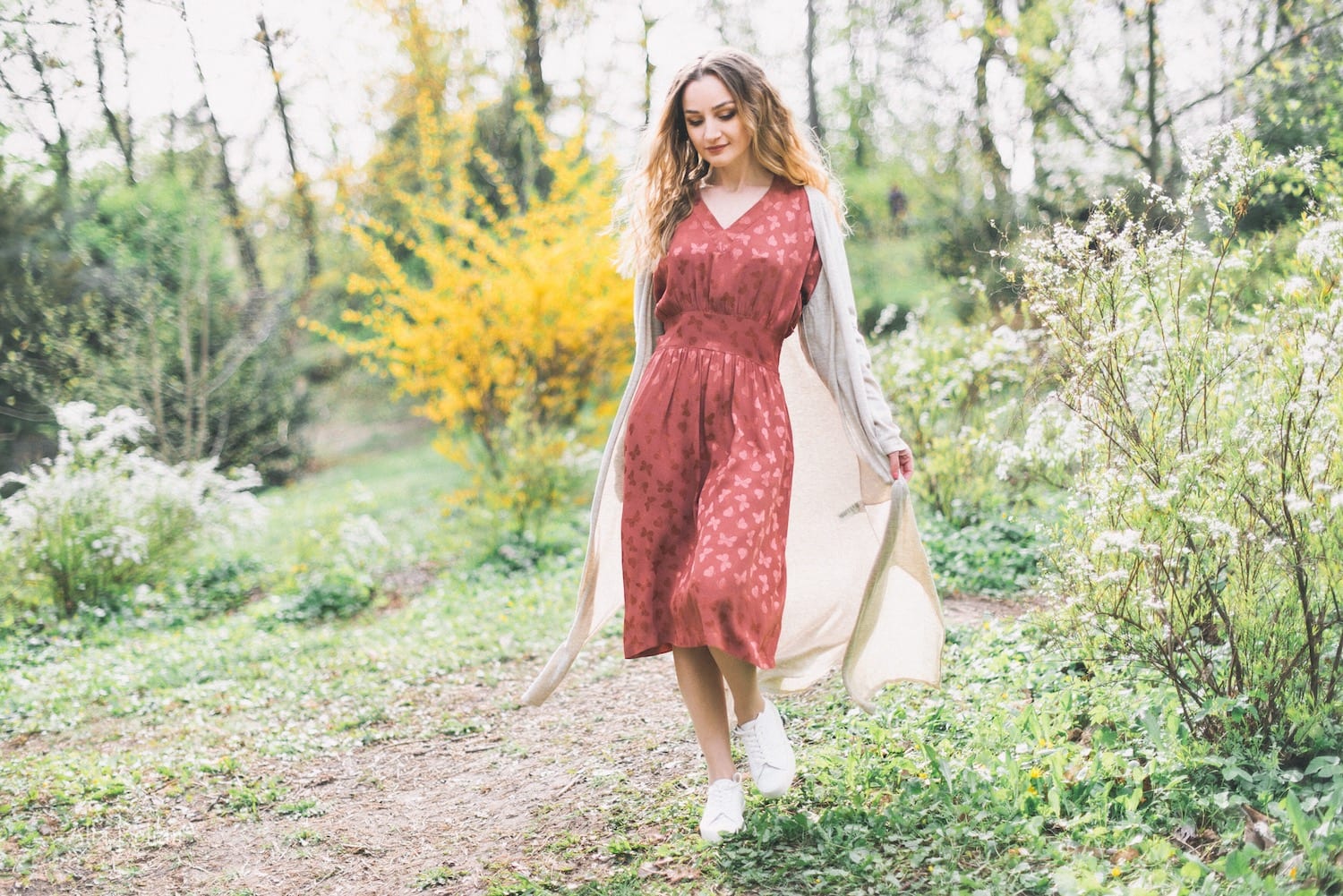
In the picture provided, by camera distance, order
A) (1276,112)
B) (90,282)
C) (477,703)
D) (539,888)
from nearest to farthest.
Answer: (539,888)
(477,703)
(1276,112)
(90,282)

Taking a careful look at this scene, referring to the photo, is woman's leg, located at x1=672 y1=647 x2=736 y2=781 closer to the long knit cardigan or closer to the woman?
the woman

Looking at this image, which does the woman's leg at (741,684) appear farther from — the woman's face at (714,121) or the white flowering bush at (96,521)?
the white flowering bush at (96,521)

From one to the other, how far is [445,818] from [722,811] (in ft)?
3.48

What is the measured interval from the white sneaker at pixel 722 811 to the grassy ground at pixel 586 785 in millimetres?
81

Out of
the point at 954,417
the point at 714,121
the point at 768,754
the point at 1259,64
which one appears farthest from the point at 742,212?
the point at 1259,64

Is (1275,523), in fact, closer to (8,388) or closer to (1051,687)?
(1051,687)

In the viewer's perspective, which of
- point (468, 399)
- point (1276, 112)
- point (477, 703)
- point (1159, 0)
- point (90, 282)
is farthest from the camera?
point (90, 282)

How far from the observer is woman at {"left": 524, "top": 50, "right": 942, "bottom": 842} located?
105 inches

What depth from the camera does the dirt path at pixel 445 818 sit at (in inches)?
113

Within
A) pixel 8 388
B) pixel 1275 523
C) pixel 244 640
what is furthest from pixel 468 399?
pixel 1275 523

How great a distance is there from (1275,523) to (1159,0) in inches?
213

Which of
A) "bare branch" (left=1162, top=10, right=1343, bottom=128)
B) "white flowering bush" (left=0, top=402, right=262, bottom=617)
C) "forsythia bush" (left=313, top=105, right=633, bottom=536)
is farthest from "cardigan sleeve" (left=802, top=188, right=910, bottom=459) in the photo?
"white flowering bush" (left=0, top=402, right=262, bottom=617)

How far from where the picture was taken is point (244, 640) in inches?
225

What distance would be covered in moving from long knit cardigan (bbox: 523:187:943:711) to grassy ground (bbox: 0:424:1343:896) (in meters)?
0.29
